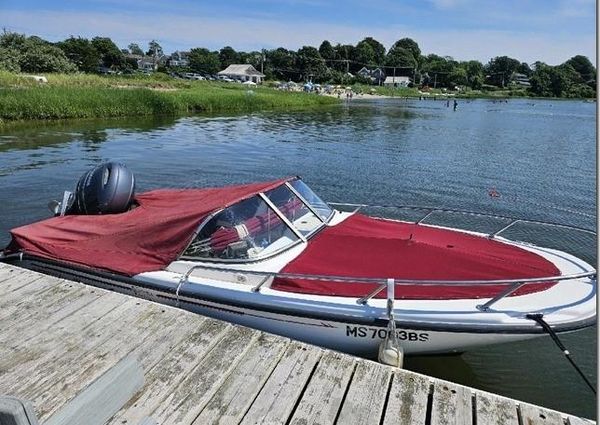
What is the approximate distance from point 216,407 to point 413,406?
5.14 ft

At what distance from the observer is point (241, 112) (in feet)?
142

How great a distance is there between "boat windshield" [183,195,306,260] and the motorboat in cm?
1

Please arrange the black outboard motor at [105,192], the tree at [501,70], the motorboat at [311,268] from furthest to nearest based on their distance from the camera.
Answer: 1. the tree at [501,70]
2. the black outboard motor at [105,192]
3. the motorboat at [311,268]

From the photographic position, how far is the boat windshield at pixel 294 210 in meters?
6.60

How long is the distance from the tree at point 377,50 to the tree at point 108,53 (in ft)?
287

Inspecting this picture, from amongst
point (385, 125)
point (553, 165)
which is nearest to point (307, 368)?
point (553, 165)

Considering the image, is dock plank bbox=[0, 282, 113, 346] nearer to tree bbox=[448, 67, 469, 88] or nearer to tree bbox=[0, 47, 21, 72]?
tree bbox=[0, 47, 21, 72]

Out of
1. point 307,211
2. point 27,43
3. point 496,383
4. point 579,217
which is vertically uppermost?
point 27,43

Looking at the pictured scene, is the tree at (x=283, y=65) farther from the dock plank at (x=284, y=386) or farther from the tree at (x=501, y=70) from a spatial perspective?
the dock plank at (x=284, y=386)

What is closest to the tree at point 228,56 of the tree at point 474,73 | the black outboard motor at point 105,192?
Result: the tree at point 474,73

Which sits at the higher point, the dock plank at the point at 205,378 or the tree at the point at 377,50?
the tree at the point at 377,50

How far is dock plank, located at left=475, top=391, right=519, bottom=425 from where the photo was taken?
371cm

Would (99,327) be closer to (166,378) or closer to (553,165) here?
(166,378)

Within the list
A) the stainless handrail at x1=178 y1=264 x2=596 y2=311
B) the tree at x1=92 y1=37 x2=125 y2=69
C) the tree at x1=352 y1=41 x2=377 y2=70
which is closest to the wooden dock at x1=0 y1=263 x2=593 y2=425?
the stainless handrail at x1=178 y1=264 x2=596 y2=311
